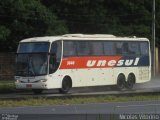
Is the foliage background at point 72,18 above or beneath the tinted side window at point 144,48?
above

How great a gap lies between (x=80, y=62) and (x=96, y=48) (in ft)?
5.93

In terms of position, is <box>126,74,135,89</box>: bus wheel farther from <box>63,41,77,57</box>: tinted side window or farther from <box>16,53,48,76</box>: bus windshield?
<box>16,53,48,76</box>: bus windshield

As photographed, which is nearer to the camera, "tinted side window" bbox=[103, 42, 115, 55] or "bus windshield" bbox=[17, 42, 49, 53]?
"bus windshield" bbox=[17, 42, 49, 53]

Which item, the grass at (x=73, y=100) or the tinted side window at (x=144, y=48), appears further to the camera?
the tinted side window at (x=144, y=48)

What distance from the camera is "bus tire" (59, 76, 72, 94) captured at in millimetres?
36531

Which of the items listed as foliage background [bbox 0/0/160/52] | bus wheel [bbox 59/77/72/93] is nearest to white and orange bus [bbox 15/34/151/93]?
bus wheel [bbox 59/77/72/93]

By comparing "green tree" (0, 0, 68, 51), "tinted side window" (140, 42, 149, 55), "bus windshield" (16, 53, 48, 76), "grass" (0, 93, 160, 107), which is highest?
"green tree" (0, 0, 68, 51)

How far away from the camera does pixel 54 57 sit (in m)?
35.9

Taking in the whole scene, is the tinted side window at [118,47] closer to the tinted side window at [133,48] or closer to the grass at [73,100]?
the tinted side window at [133,48]

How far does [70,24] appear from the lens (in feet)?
182

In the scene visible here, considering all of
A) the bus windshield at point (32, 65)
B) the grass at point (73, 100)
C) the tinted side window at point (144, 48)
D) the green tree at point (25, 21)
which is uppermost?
the green tree at point (25, 21)

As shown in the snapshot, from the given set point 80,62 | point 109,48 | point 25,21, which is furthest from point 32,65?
point 25,21

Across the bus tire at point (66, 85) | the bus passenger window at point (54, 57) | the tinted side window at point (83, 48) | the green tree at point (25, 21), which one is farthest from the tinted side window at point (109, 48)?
the green tree at point (25, 21)

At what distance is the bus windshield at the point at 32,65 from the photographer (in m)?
35.8
